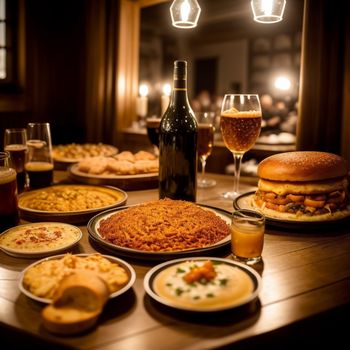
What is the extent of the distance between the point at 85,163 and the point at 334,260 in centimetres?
142

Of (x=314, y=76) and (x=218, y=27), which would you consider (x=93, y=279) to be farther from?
(x=218, y=27)

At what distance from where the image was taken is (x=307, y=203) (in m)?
1.67

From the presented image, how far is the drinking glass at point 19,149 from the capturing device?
2.09 metres

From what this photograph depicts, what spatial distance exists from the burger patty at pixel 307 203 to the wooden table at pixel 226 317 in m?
0.30

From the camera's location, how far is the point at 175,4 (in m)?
2.38

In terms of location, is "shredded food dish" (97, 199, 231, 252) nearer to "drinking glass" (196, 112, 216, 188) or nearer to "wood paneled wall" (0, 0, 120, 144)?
"drinking glass" (196, 112, 216, 188)

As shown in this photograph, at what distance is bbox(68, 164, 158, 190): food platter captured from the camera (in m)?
2.22

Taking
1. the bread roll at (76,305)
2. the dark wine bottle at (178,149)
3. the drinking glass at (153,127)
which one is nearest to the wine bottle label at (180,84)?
the dark wine bottle at (178,149)

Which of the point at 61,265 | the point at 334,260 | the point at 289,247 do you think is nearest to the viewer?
the point at 61,265

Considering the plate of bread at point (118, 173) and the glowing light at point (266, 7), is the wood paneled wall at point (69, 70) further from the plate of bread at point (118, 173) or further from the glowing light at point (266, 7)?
the glowing light at point (266, 7)

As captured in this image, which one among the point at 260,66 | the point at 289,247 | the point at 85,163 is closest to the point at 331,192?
the point at 289,247

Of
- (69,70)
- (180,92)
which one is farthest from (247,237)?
(69,70)

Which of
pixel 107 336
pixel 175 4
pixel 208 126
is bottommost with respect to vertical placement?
pixel 107 336

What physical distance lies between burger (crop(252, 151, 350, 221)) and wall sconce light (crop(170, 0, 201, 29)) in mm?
1034
